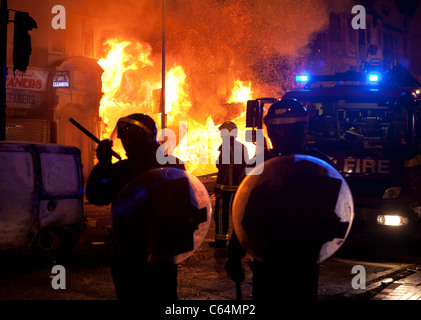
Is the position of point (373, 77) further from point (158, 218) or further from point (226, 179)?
point (158, 218)

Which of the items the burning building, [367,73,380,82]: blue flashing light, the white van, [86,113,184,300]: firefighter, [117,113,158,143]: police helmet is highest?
the burning building

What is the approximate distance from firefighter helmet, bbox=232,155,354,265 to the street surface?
319cm

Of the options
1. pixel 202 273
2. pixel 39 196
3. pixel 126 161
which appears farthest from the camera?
pixel 39 196

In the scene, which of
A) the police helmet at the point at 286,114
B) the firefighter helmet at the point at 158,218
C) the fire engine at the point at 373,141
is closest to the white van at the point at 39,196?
the fire engine at the point at 373,141

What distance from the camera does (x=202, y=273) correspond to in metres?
7.07

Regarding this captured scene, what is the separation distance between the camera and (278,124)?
3.25 meters

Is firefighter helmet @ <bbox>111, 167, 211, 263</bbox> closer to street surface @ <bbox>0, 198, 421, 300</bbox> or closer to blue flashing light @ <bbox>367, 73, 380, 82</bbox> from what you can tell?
street surface @ <bbox>0, 198, 421, 300</bbox>

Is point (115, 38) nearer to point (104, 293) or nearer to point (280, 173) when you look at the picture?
point (104, 293)

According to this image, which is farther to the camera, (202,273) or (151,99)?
(151,99)

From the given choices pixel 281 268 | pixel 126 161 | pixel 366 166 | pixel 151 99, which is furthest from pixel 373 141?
pixel 151 99

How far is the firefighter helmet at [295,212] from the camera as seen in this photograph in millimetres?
2639

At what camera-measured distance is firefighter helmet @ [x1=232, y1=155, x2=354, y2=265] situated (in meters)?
2.64

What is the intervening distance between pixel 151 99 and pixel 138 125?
25.6 meters

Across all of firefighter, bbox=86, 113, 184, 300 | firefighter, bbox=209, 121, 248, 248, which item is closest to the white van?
firefighter, bbox=209, 121, 248, 248
